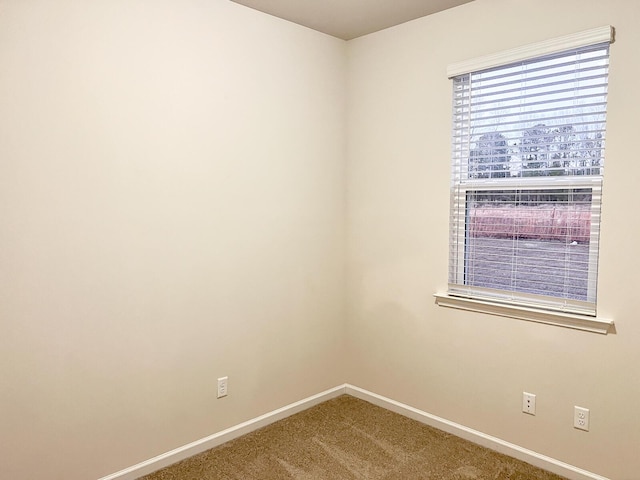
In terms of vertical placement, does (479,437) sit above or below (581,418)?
below

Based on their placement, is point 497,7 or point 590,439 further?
point 497,7

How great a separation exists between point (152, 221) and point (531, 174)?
2001mm

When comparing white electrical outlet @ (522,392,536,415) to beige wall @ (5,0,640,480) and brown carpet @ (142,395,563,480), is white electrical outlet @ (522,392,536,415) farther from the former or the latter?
brown carpet @ (142,395,563,480)

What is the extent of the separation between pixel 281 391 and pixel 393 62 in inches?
89.5

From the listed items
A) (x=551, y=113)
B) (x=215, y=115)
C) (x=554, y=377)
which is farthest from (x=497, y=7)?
(x=554, y=377)

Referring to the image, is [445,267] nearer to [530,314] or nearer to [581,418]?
[530,314]

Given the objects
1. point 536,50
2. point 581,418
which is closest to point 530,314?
point 581,418

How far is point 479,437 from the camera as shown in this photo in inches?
106

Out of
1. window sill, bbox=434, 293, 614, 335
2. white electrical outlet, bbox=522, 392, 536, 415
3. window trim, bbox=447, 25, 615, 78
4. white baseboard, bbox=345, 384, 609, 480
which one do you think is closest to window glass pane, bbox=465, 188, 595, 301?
window sill, bbox=434, 293, 614, 335

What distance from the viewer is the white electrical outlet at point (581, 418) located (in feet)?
7.55

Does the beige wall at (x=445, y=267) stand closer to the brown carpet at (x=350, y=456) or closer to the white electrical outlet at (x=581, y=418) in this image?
the white electrical outlet at (x=581, y=418)

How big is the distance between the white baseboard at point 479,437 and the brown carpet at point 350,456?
35 mm

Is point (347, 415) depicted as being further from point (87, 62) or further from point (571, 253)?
point (87, 62)

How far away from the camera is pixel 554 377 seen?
7.88 feet
